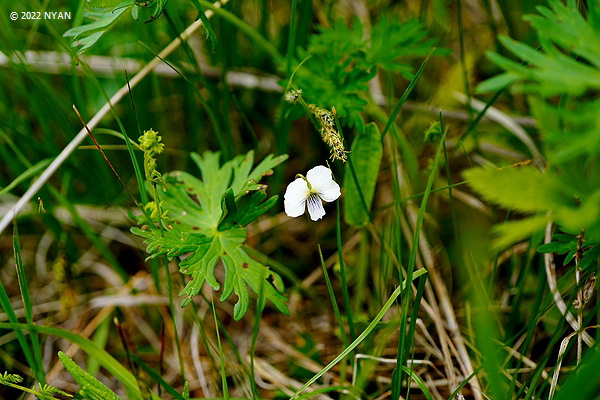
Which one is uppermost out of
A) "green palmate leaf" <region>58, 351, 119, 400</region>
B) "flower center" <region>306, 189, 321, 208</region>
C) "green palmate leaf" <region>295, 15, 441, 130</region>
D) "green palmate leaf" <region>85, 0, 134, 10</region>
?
"green palmate leaf" <region>85, 0, 134, 10</region>

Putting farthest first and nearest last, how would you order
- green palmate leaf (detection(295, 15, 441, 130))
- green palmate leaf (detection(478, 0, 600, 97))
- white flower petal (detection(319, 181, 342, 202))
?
green palmate leaf (detection(295, 15, 441, 130))
white flower petal (detection(319, 181, 342, 202))
green palmate leaf (detection(478, 0, 600, 97))

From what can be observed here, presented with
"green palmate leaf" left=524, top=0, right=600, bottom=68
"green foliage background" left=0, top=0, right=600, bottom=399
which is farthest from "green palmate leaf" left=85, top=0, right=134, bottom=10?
"green palmate leaf" left=524, top=0, right=600, bottom=68

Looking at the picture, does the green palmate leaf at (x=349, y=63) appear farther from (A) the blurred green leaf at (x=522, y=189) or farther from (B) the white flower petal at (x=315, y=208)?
(A) the blurred green leaf at (x=522, y=189)

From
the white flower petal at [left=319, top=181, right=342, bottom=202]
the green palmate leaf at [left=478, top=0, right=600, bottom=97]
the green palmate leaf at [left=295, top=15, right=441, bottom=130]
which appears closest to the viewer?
the green palmate leaf at [left=478, top=0, right=600, bottom=97]

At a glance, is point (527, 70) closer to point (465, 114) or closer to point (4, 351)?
point (465, 114)

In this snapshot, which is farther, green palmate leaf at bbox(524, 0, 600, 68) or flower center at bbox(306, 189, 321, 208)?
flower center at bbox(306, 189, 321, 208)

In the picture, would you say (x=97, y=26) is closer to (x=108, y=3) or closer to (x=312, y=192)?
(x=108, y=3)

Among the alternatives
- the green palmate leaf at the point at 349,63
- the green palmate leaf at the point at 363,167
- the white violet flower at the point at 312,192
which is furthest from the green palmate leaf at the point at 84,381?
the green palmate leaf at the point at 349,63

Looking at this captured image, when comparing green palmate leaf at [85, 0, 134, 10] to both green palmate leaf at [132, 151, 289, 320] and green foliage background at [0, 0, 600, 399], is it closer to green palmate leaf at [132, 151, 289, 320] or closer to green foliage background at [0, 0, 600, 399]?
green foliage background at [0, 0, 600, 399]
